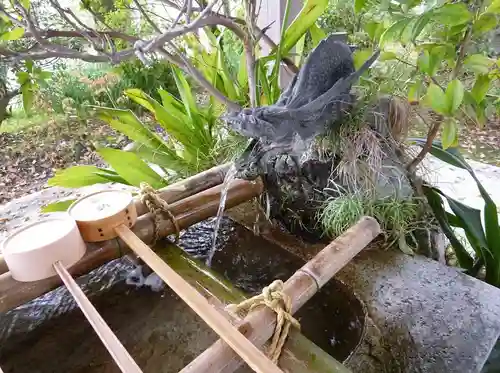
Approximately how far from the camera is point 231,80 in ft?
5.70

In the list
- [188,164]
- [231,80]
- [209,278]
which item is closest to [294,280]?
[209,278]

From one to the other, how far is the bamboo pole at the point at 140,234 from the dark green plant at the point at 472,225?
2.07ft

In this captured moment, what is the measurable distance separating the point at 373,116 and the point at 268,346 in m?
0.75

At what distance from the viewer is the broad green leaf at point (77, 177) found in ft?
A: 5.16

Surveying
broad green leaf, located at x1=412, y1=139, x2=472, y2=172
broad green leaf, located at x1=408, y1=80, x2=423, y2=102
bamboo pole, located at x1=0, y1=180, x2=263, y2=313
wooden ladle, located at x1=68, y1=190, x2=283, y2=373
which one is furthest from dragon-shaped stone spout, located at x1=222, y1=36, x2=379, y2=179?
broad green leaf, located at x1=412, y1=139, x2=472, y2=172

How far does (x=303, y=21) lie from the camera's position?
129 cm

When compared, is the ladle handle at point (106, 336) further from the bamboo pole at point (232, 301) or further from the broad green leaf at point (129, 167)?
the broad green leaf at point (129, 167)

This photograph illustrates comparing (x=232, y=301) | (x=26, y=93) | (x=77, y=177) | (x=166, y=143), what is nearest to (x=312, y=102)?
(x=232, y=301)

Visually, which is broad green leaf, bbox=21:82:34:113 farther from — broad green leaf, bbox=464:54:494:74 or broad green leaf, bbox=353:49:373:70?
broad green leaf, bbox=464:54:494:74

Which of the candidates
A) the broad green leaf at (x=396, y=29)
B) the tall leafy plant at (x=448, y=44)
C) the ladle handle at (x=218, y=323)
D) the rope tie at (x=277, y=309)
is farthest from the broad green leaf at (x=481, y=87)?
the ladle handle at (x=218, y=323)

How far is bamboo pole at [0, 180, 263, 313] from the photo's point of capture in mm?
Result: 893

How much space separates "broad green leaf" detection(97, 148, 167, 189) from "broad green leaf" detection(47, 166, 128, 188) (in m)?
0.10

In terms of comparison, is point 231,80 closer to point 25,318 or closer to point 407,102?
point 407,102

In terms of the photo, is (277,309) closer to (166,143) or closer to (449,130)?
(449,130)
